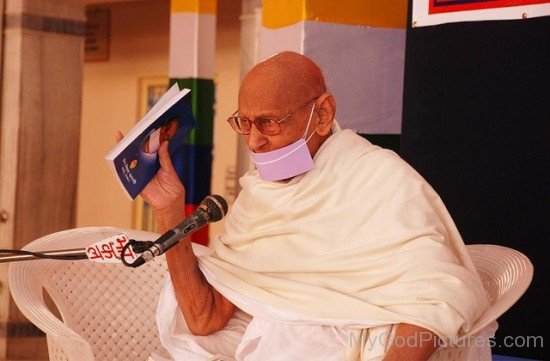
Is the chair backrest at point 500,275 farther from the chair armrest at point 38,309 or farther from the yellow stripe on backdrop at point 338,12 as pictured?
the yellow stripe on backdrop at point 338,12

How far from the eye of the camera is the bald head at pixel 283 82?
7.84 feet

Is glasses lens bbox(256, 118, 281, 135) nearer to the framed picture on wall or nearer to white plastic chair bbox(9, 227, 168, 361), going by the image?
white plastic chair bbox(9, 227, 168, 361)

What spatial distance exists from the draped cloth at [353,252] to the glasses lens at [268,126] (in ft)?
0.45

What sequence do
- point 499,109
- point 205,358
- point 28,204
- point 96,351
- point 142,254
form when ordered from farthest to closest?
1. point 28,204
2. point 499,109
3. point 96,351
4. point 205,358
5. point 142,254

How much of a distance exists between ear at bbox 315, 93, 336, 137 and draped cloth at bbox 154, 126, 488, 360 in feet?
0.10

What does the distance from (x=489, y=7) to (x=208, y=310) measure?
1444 millimetres

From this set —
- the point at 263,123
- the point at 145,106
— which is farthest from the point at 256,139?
the point at 145,106

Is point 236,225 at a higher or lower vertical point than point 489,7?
lower

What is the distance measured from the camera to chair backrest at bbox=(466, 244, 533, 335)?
7.42 feet

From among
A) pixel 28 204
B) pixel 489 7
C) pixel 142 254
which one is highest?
pixel 489 7

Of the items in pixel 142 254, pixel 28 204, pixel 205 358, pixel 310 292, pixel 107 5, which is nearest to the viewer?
pixel 142 254

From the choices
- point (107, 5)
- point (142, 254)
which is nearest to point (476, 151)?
point (142, 254)

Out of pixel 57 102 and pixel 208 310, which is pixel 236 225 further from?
pixel 57 102

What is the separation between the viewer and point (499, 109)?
3184 millimetres
